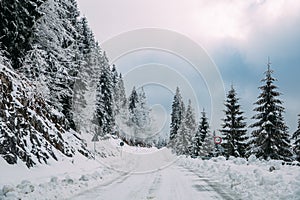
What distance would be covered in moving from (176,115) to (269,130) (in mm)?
49777

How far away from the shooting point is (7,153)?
1130 cm

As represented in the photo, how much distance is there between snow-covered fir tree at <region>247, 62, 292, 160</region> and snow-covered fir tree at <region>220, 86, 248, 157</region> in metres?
6.49

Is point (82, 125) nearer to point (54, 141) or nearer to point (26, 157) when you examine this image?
point (54, 141)

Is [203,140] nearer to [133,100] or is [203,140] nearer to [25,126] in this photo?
[25,126]

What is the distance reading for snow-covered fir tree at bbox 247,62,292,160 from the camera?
25.3 m

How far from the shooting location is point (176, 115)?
7506 centimetres

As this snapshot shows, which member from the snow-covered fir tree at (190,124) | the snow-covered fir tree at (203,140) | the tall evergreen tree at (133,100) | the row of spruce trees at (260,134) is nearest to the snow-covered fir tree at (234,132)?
the row of spruce trees at (260,134)

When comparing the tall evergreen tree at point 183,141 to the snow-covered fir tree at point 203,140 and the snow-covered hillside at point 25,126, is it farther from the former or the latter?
the snow-covered hillside at point 25,126

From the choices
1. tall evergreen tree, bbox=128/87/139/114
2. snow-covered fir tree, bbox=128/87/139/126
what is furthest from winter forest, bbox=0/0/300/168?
tall evergreen tree, bbox=128/87/139/114

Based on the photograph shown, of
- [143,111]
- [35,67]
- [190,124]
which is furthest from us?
[143,111]

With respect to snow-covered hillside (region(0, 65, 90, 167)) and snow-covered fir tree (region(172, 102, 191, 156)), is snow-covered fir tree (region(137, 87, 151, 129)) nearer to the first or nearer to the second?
snow-covered fir tree (region(172, 102, 191, 156))

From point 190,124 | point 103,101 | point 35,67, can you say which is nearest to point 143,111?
point 190,124

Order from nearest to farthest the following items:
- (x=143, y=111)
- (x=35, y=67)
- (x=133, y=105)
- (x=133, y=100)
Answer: (x=35, y=67) < (x=133, y=105) < (x=133, y=100) < (x=143, y=111)

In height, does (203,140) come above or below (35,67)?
below
